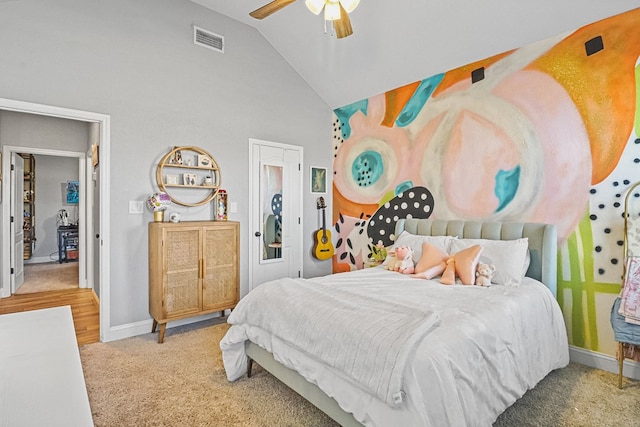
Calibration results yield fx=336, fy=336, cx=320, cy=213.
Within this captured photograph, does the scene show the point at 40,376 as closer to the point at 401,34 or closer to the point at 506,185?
the point at 506,185

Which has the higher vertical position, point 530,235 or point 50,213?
point 50,213

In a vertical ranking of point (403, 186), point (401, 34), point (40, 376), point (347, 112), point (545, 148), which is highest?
point (401, 34)

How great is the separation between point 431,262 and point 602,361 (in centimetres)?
149

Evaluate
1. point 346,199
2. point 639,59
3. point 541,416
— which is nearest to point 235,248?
point 346,199

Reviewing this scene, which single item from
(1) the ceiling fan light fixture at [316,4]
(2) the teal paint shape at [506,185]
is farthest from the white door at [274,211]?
(2) the teal paint shape at [506,185]

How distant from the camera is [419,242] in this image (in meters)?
3.42

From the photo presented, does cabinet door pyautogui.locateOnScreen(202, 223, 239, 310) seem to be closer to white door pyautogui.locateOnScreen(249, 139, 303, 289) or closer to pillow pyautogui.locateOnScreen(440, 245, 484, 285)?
white door pyautogui.locateOnScreen(249, 139, 303, 289)

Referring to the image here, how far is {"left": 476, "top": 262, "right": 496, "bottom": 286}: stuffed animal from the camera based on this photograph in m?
2.66

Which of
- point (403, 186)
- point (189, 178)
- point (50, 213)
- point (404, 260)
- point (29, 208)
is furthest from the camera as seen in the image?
point (50, 213)

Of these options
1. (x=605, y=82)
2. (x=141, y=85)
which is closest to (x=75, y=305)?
(x=141, y=85)

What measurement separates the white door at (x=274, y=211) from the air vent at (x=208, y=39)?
3.74 feet

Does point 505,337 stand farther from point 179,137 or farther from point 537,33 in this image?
point 179,137

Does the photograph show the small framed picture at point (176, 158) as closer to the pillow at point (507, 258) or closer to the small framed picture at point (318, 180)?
the small framed picture at point (318, 180)

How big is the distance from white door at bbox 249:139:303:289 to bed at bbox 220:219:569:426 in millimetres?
1713
